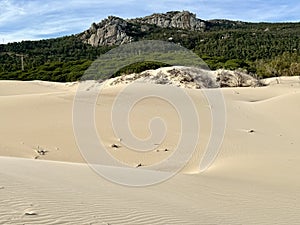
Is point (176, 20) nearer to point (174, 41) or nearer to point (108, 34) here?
Answer: point (108, 34)

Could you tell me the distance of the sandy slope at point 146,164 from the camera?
452 centimetres

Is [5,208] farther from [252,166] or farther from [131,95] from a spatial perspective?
[131,95]

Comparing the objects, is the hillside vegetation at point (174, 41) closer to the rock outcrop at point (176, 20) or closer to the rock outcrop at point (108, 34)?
the rock outcrop at point (108, 34)

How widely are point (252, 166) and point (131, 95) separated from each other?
7.12 meters

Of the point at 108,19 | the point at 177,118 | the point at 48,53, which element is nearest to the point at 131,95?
the point at 177,118

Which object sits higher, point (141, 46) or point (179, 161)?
point (141, 46)

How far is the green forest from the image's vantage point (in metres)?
36.9

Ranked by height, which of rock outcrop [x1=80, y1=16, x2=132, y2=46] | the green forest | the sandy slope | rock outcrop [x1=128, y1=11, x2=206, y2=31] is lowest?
the sandy slope

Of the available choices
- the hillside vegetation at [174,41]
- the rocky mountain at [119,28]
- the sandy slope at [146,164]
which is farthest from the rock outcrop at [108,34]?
the sandy slope at [146,164]

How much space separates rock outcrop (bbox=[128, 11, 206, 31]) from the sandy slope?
84.1 m

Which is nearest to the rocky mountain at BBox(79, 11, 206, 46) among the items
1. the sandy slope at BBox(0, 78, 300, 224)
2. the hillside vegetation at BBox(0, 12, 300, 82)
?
the hillside vegetation at BBox(0, 12, 300, 82)

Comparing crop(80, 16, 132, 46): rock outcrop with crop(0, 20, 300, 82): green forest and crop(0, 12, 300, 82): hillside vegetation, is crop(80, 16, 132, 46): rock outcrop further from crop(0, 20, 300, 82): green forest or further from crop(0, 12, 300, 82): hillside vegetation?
crop(0, 20, 300, 82): green forest

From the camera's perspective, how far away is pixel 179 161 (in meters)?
8.95

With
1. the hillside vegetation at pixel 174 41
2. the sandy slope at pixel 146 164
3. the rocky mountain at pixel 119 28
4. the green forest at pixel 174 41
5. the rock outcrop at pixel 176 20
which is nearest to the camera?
the sandy slope at pixel 146 164
